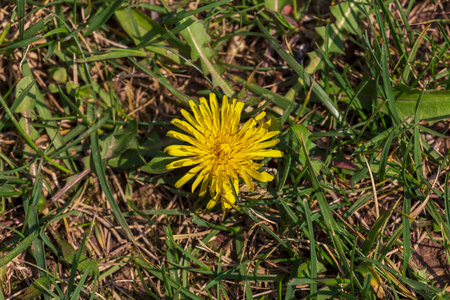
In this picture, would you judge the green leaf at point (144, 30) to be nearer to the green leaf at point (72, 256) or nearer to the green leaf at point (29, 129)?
the green leaf at point (29, 129)

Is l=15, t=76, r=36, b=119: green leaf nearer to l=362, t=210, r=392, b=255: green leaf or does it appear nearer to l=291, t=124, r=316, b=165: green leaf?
l=291, t=124, r=316, b=165: green leaf

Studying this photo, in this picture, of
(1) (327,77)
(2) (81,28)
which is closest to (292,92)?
(1) (327,77)

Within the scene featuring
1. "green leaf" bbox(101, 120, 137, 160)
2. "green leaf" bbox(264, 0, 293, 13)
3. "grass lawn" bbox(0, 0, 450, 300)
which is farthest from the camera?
"green leaf" bbox(264, 0, 293, 13)

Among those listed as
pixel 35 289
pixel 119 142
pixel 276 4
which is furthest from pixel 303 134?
pixel 35 289

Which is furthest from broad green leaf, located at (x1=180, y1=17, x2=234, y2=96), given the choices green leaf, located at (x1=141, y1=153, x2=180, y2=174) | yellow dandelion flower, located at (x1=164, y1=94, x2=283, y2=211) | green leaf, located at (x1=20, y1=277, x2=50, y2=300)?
green leaf, located at (x1=20, y1=277, x2=50, y2=300)

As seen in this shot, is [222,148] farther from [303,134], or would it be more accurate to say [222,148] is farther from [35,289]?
[35,289]
